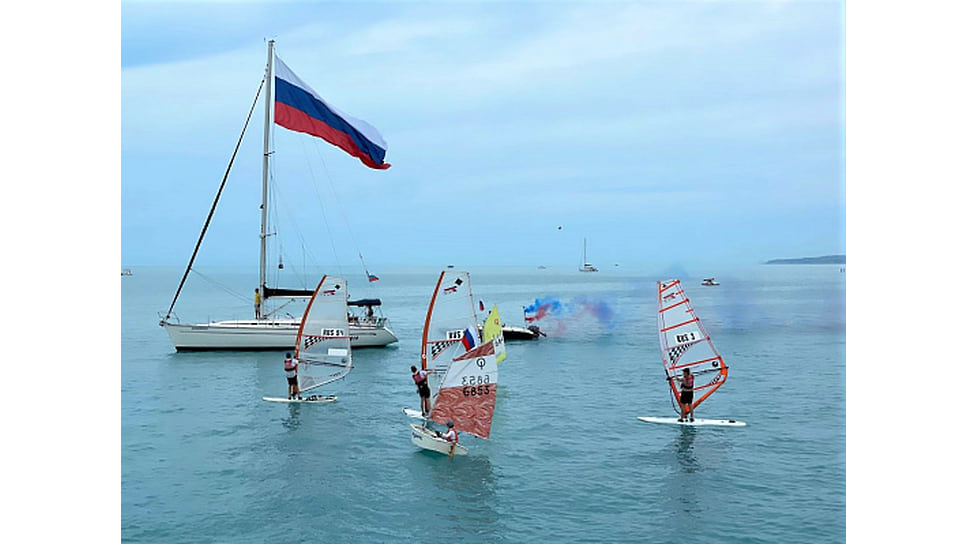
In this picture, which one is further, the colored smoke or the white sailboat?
the colored smoke

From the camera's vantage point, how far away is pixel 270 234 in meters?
41.0

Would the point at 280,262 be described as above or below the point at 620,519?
above

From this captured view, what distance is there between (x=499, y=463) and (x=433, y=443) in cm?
182

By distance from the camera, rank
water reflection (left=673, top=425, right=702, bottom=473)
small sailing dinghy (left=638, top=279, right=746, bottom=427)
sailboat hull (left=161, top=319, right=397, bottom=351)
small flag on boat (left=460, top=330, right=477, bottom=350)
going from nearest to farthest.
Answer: water reflection (left=673, top=425, right=702, bottom=473) → small flag on boat (left=460, top=330, right=477, bottom=350) → small sailing dinghy (left=638, top=279, right=746, bottom=427) → sailboat hull (left=161, top=319, right=397, bottom=351)

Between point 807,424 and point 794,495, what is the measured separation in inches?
315

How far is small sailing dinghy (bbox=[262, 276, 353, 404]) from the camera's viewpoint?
28.1 metres

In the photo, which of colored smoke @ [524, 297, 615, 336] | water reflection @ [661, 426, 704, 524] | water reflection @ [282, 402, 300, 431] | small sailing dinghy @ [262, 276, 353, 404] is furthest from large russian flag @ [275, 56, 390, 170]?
colored smoke @ [524, 297, 615, 336]

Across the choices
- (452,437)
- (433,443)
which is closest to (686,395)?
(452,437)

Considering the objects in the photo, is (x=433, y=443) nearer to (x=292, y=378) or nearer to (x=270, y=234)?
(x=292, y=378)

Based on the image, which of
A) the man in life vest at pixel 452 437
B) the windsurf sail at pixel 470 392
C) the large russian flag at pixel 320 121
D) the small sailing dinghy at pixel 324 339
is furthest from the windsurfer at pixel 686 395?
the large russian flag at pixel 320 121

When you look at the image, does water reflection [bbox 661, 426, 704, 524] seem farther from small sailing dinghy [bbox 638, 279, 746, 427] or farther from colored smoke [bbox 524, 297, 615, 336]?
colored smoke [bbox 524, 297, 615, 336]

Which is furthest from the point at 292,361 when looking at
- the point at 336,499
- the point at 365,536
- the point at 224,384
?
the point at 365,536

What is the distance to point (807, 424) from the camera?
24438mm

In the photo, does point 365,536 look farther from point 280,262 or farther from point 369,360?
point 280,262
